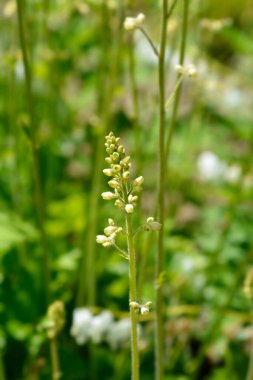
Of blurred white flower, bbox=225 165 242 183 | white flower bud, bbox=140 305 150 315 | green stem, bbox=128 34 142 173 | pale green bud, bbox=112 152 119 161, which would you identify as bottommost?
white flower bud, bbox=140 305 150 315

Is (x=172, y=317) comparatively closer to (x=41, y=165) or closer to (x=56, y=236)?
(x=56, y=236)

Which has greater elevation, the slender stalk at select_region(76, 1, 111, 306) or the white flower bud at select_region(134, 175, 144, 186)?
the slender stalk at select_region(76, 1, 111, 306)

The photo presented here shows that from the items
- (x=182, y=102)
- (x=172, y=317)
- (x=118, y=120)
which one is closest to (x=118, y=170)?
(x=172, y=317)

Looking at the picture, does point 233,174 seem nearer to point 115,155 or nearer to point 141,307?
point 141,307

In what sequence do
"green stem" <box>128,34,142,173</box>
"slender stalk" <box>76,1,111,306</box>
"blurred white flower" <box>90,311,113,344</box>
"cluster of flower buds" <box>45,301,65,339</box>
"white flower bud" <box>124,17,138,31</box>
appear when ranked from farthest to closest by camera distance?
1. "slender stalk" <box>76,1,111,306</box>
2. "blurred white flower" <box>90,311,113,344</box>
3. "green stem" <box>128,34,142,173</box>
4. "cluster of flower buds" <box>45,301,65,339</box>
5. "white flower bud" <box>124,17,138,31</box>

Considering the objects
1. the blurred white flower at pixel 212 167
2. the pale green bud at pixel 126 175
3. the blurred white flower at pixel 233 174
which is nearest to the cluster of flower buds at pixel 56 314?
the pale green bud at pixel 126 175

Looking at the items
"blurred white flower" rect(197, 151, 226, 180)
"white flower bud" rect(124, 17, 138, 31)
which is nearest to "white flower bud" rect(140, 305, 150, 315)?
"white flower bud" rect(124, 17, 138, 31)

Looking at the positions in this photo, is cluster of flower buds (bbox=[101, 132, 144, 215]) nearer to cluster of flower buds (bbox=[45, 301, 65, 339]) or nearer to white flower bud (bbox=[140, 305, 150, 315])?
white flower bud (bbox=[140, 305, 150, 315])
